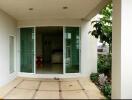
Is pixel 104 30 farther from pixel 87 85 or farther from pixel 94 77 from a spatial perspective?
pixel 87 85

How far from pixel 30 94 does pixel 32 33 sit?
151 inches

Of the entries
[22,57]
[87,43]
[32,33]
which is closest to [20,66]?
[22,57]

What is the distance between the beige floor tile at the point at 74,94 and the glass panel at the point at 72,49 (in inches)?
106

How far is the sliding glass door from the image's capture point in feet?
30.5

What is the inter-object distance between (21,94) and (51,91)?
3.22ft

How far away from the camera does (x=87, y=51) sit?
9.45 metres

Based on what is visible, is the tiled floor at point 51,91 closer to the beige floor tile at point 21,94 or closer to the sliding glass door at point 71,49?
the beige floor tile at point 21,94

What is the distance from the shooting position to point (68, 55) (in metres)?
9.34

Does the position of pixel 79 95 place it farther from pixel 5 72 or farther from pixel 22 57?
pixel 22 57

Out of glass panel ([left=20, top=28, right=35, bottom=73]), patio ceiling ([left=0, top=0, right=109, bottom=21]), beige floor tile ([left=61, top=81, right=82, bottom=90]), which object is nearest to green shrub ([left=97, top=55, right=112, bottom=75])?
beige floor tile ([left=61, top=81, right=82, bottom=90])

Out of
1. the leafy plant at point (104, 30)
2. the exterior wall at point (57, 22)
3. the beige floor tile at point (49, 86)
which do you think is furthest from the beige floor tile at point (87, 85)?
the exterior wall at point (57, 22)

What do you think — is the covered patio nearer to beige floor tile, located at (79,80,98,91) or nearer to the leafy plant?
beige floor tile, located at (79,80,98,91)

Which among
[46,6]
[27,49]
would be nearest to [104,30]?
[46,6]

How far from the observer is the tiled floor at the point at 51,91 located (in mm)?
5965
